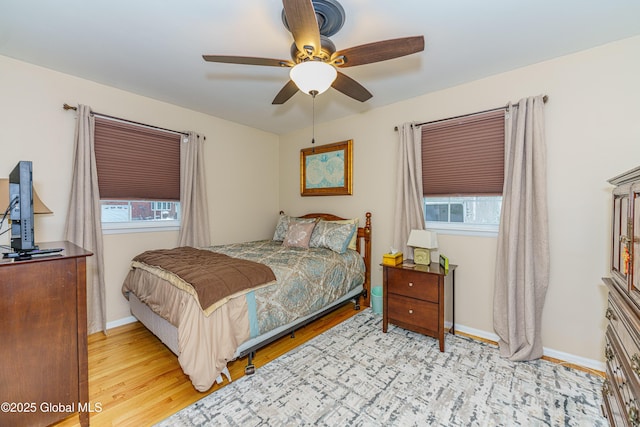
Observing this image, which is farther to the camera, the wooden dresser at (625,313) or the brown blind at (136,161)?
the brown blind at (136,161)

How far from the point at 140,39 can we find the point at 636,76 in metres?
3.66

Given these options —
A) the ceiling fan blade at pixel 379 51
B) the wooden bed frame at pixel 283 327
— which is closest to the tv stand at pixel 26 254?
the wooden bed frame at pixel 283 327

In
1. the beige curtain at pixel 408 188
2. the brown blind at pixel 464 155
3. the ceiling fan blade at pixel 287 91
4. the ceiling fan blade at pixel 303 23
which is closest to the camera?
the ceiling fan blade at pixel 303 23

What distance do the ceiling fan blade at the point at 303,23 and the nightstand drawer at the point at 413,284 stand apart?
1995 millimetres

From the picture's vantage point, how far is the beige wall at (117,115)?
2.35 metres

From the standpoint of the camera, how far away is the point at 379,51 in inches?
61.7

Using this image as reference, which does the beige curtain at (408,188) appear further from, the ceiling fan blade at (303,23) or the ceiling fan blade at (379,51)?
the ceiling fan blade at (303,23)

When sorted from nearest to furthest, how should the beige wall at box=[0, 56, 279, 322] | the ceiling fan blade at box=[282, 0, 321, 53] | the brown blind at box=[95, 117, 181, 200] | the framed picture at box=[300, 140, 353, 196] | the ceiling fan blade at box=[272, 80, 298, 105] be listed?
the ceiling fan blade at box=[282, 0, 321, 53] → the ceiling fan blade at box=[272, 80, 298, 105] → the beige wall at box=[0, 56, 279, 322] → the brown blind at box=[95, 117, 181, 200] → the framed picture at box=[300, 140, 353, 196]

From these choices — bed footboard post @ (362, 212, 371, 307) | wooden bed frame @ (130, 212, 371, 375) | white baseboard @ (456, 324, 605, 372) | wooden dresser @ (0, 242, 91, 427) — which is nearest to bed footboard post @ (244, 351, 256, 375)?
wooden bed frame @ (130, 212, 371, 375)

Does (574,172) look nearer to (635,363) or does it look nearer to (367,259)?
(635,363)

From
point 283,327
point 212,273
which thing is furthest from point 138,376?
point 283,327

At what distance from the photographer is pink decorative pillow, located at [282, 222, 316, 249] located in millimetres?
3332

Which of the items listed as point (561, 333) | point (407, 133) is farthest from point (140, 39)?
point (561, 333)

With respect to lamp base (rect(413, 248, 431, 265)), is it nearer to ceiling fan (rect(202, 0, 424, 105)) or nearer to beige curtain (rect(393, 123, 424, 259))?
beige curtain (rect(393, 123, 424, 259))
